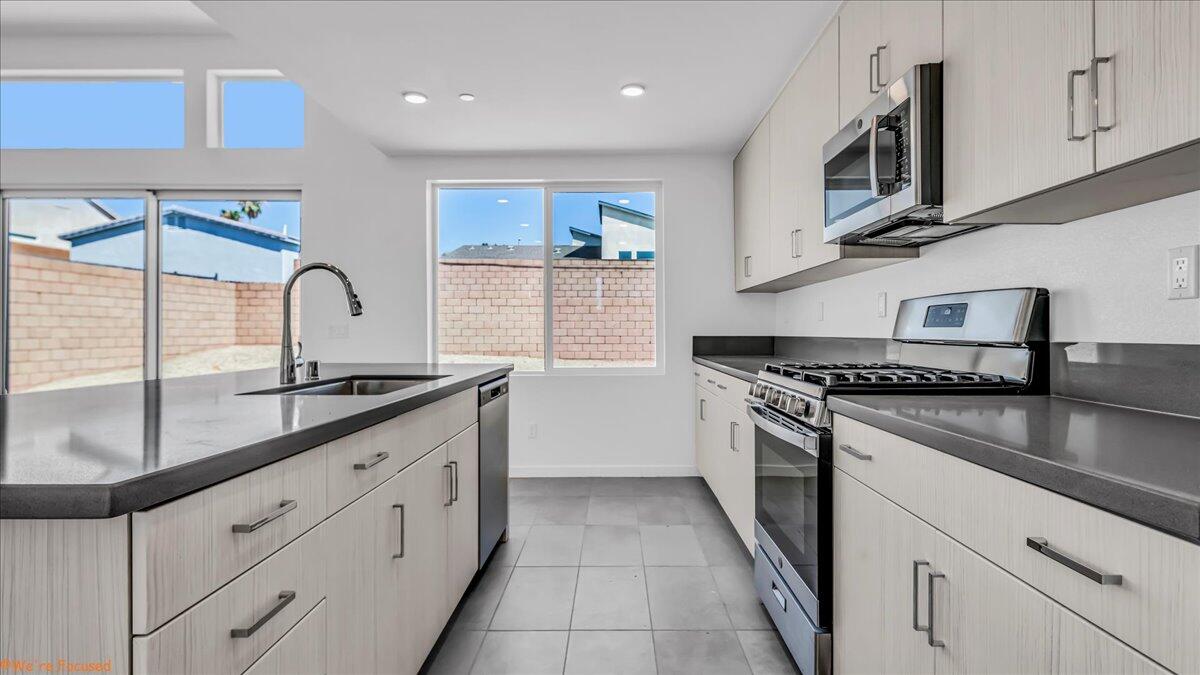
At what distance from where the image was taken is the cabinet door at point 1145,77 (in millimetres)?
821

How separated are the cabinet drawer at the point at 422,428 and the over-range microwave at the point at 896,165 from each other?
158cm

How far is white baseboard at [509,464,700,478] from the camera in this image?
3.87 meters

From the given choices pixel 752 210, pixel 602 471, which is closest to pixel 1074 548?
pixel 752 210

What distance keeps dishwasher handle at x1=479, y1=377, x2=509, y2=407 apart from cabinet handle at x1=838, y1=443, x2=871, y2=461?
1.44 metres

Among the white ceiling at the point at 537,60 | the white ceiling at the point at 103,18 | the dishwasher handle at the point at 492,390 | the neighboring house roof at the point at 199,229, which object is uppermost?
the white ceiling at the point at 103,18

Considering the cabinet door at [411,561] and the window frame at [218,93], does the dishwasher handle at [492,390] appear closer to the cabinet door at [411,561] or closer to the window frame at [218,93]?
the cabinet door at [411,561]

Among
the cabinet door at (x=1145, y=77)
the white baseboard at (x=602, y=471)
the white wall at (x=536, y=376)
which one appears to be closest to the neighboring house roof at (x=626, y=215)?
the white wall at (x=536, y=376)

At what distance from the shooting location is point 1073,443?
861 mm

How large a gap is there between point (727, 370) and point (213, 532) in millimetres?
2369

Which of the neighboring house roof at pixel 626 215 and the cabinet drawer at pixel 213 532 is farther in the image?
the neighboring house roof at pixel 626 215

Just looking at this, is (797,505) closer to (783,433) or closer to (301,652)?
(783,433)

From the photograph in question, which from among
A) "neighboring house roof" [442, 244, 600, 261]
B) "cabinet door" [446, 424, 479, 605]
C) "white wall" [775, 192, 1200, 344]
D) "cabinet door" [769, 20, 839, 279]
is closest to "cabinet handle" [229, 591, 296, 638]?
"cabinet door" [446, 424, 479, 605]

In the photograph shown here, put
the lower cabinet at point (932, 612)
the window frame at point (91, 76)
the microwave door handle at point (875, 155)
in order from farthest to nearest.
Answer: the window frame at point (91, 76)
the microwave door handle at point (875, 155)
the lower cabinet at point (932, 612)

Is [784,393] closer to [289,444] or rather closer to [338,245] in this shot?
[289,444]
